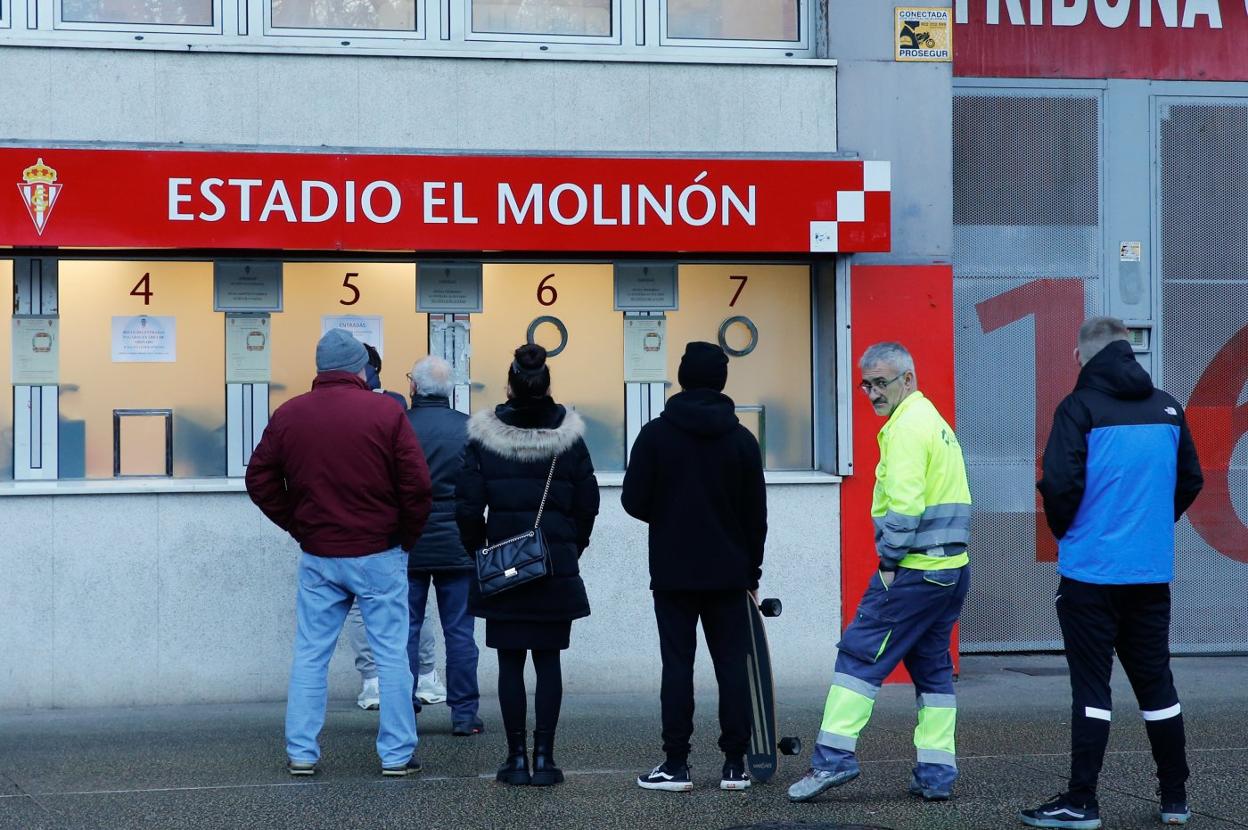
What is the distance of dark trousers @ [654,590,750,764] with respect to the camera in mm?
6332

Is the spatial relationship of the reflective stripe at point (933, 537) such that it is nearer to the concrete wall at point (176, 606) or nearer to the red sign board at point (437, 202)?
the concrete wall at point (176, 606)

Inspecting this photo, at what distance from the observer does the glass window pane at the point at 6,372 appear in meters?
8.84

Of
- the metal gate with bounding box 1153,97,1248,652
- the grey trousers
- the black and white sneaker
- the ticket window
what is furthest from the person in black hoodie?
the metal gate with bounding box 1153,97,1248,652

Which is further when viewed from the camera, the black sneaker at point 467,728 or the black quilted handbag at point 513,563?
the black sneaker at point 467,728

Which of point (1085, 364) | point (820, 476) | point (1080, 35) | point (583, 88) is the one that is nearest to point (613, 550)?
point (820, 476)

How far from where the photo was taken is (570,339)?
9430 millimetres

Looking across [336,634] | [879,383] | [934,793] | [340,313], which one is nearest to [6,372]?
[340,313]

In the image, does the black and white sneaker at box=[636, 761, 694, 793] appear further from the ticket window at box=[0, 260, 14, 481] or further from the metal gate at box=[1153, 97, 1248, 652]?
the metal gate at box=[1153, 97, 1248, 652]

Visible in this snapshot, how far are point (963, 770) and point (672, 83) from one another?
444 cm

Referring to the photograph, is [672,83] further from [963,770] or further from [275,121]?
[963,770]

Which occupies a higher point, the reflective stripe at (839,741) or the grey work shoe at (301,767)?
the reflective stripe at (839,741)

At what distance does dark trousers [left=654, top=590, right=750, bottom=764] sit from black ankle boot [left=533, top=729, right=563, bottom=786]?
0.48 m

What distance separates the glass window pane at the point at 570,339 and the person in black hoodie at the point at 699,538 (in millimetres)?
3031

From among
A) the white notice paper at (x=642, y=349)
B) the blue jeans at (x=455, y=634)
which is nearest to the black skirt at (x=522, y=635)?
the blue jeans at (x=455, y=634)
